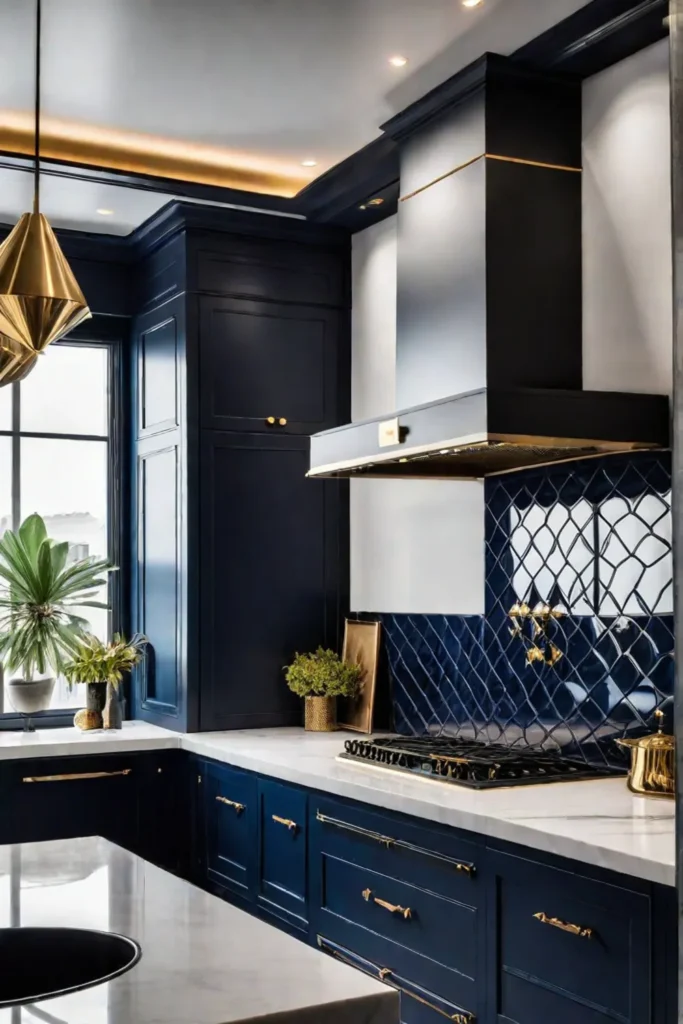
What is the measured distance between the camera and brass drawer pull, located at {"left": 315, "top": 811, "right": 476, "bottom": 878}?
2.68 m

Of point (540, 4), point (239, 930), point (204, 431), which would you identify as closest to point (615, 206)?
point (540, 4)

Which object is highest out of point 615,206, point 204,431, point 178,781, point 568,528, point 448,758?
point 615,206

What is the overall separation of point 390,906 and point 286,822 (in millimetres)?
620

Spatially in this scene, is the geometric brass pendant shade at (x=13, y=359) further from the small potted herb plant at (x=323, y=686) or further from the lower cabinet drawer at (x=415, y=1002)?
the small potted herb plant at (x=323, y=686)

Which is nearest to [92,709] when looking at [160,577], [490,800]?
[160,577]

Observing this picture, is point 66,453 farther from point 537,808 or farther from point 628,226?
point 537,808

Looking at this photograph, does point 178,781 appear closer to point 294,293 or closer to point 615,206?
point 294,293

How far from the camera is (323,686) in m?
4.30

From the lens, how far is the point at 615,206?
3.20 m

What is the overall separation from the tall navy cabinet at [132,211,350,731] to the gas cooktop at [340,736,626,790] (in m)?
0.96

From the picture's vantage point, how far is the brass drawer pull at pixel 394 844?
2.68 m

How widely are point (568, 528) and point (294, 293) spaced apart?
175cm

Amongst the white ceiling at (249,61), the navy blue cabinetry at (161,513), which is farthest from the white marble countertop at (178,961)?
→ the navy blue cabinetry at (161,513)

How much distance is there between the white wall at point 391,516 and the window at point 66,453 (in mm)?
1120
